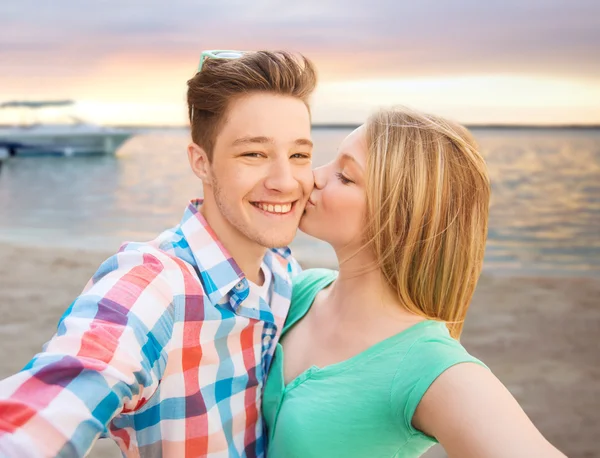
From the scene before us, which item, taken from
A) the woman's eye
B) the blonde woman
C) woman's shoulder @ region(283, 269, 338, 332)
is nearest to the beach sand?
woman's shoulder @ region(283, 269, 338, 332)

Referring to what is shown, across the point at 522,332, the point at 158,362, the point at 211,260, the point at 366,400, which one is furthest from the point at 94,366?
the point at 522,332

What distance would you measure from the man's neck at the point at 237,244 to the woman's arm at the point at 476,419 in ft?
2.71

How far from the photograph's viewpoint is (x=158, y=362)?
181 centimetres

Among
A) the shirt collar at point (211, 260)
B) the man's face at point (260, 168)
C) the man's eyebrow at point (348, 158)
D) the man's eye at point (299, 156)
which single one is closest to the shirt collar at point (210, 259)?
the shirt collar at point (211, 260)

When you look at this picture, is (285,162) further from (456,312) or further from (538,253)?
(538,253)

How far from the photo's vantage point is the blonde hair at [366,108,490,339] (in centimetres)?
211

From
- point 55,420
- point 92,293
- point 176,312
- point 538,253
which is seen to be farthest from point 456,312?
point 538,253

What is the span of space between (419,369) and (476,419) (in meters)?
0.24

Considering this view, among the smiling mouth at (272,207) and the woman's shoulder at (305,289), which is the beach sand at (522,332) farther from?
the smiling mouth at (272,207)

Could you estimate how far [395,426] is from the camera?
75.1 inches

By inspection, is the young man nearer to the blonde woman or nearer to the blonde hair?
the blonde woman

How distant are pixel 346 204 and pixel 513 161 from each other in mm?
36405

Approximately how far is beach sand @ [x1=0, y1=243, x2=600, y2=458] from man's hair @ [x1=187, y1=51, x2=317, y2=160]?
2.59 m

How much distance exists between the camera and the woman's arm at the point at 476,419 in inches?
62.3
